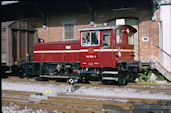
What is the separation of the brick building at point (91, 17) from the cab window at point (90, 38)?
3.10 metres

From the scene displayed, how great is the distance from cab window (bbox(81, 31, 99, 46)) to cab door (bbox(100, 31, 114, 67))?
326mm

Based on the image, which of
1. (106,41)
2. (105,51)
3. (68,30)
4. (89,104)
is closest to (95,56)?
(105,51)

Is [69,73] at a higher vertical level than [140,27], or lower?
lower

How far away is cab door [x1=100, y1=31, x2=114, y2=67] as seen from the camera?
9.51 metres

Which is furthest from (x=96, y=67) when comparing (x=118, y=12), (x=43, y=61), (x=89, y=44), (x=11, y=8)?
(x=11, y=8)

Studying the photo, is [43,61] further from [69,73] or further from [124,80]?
[124,80]

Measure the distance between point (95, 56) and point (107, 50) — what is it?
733 mm

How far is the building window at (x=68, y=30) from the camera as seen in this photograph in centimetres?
1579

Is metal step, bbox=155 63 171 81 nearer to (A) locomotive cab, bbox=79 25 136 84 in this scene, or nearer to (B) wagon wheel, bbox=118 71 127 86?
(A) locomotive cab, bbox=79 25 136 84

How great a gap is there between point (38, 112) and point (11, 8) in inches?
585

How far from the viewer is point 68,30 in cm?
1591

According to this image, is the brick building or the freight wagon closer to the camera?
the freight wagon

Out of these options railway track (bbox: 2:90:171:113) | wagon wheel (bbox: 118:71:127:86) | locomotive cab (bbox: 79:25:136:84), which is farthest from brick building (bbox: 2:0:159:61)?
railway track (bbox: 2:90:171:113)

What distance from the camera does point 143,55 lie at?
524 inches
